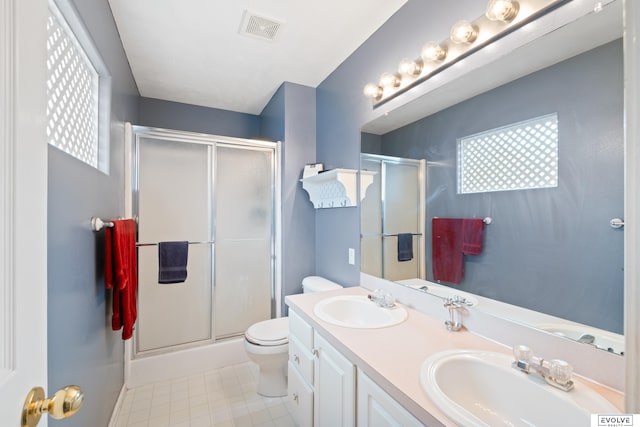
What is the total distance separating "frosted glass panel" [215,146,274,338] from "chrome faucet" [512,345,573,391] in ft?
6.93

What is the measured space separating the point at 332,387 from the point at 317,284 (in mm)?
1096

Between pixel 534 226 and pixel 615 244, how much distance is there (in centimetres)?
22

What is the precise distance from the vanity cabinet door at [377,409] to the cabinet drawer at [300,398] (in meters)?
0.48

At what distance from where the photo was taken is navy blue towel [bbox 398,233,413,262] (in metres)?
1.55

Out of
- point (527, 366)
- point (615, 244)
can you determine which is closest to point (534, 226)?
point (615, 244)

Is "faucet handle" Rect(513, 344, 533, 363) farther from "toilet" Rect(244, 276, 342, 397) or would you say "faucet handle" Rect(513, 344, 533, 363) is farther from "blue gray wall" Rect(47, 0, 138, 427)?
"blue gray wall" Rect(47, 0, 138, 427)

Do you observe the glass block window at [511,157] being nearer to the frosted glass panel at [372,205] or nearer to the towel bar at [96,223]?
the frosted glass panel at [372,205]

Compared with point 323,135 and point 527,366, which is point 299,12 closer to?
point 323,135

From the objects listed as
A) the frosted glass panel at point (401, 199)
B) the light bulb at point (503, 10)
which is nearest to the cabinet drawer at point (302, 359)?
the frosted glass panel at point (401, 199)

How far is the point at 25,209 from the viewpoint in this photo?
19.9 inches

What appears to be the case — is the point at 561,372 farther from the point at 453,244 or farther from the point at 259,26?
the point at 259,26

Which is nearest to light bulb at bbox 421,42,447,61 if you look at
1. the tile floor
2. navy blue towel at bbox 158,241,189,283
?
the tile floor

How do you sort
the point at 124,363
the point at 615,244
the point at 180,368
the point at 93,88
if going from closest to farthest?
the point at 615,244
the point at 93,88
the point at 124,363
the point at 180,368

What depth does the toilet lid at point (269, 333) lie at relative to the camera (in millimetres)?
1931
